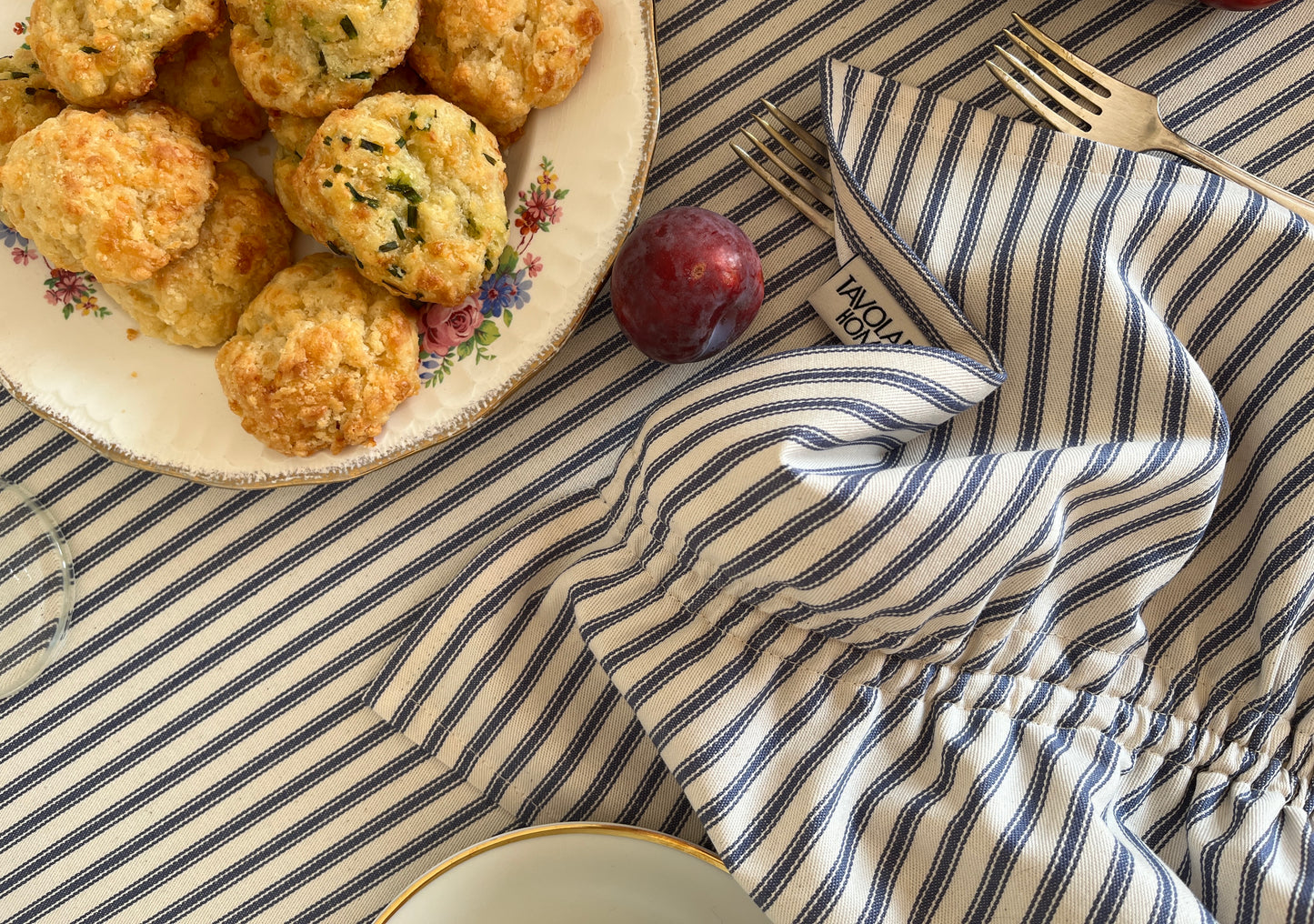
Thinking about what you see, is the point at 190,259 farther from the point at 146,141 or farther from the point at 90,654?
the point at 90,654

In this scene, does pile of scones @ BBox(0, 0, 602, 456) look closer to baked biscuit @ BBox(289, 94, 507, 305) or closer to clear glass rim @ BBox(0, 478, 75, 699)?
baked biscuit @ BBox(289, 94, 507, 305)

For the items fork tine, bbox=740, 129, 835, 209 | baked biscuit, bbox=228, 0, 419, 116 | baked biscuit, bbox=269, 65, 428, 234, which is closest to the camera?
baked biscuit, bbox=228, 0, 419, 116

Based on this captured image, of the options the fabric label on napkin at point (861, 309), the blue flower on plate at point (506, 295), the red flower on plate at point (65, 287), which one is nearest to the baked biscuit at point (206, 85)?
the red flower on plate at point (65, 287)

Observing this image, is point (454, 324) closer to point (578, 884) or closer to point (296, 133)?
point (296, 133)

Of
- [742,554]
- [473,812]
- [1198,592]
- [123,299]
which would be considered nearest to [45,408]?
[123,299]

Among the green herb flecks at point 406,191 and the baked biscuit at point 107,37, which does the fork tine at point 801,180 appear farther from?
the baked biscuit at point 107,37

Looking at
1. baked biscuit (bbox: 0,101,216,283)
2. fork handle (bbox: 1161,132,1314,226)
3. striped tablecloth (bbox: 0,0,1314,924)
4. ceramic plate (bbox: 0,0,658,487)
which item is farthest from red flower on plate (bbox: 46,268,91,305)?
fork handle (bbox: 1161,132,1314,226)
